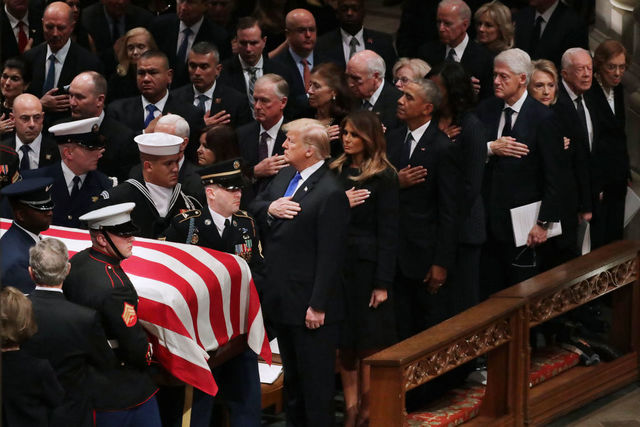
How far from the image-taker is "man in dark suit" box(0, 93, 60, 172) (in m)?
7.11

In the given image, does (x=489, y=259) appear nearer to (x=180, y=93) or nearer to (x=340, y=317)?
(x=340, y=317)

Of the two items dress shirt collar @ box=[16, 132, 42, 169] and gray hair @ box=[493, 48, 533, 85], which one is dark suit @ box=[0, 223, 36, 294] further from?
gray hair @ box=[493, 48, 533, 85]

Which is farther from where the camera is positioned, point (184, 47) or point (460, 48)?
point (184, 47)

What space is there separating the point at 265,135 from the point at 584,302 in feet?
6.64

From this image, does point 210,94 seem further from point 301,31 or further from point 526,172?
point 526,172

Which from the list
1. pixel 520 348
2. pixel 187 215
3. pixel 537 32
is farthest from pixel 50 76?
pixel 520 348

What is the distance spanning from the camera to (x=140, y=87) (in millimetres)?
7586

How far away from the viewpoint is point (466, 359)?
6254 mm

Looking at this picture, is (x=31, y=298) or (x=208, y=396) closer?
(x=31, y=298)

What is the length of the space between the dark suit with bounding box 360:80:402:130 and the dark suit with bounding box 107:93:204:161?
1046mm

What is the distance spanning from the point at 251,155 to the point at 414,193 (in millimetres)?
1067

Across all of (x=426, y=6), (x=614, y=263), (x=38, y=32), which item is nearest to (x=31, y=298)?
(x=614, y=263)

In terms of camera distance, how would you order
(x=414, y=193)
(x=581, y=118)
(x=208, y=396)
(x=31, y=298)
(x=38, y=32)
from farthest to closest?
(x=38, y=32), (x=581, y=118), (x=414, y=193), (x=208, y=396), (x=31, y=298)

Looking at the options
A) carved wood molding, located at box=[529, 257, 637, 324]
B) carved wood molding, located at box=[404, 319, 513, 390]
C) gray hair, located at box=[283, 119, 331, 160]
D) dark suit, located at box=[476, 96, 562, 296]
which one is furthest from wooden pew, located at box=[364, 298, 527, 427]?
gray hair, located at box=[283, 119, 331, 160]
